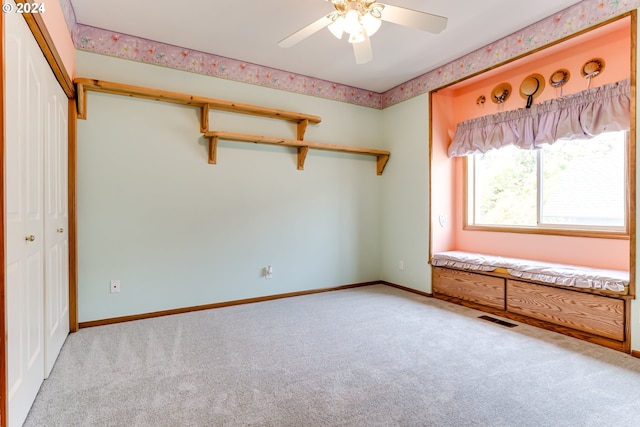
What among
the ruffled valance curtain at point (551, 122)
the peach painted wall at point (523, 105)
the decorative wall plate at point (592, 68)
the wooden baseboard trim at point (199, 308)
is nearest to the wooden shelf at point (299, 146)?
the peach painted wall at point (523, 105)

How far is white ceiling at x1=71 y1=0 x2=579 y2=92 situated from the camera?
2602 millimetres

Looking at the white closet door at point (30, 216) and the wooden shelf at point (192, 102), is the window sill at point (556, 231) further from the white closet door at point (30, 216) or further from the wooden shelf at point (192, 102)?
the white closet door at point (30, 216)

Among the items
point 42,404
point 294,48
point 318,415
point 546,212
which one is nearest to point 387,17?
point 294,48

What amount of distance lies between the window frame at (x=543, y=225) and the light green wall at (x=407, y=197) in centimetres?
54

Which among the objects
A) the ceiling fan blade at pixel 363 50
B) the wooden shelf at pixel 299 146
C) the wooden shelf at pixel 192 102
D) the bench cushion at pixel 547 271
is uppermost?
the ceiling fan blade at pixel 363 50

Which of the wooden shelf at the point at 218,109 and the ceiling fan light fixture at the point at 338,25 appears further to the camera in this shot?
the wooden shelf at the point at 218,109

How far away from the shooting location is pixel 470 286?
3535 millimetres

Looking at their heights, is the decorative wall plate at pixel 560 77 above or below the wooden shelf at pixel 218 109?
above

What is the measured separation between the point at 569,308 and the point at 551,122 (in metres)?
1.64

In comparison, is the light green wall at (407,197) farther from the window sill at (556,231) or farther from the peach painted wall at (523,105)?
the window sill at (556,231)

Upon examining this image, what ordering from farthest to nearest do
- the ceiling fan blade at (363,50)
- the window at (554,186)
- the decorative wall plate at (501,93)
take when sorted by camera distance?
1. the decorative wall plate at (501,93)
2. the window at (554,186)
3. the ceiling fan blade at (363,50)

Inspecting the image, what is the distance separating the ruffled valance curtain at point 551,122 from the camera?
8.81 feet

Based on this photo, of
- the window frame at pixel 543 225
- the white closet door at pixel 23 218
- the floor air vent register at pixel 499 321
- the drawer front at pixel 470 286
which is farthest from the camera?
the drawer front at pixel 470 286

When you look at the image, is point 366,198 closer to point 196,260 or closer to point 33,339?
point 196,260
